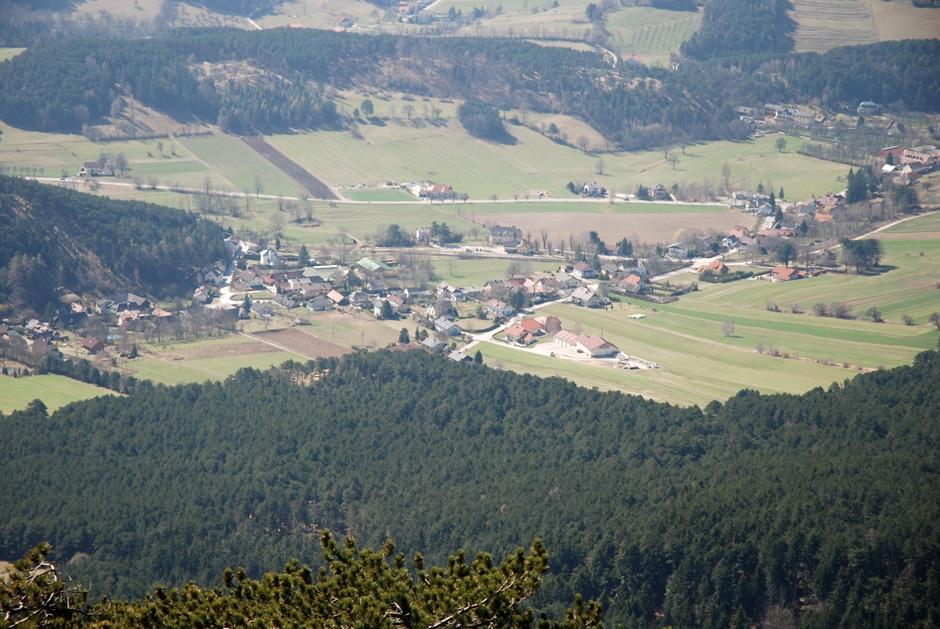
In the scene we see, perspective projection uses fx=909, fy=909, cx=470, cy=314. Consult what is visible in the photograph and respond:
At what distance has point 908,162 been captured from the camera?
145m

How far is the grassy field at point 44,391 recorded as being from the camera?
6850 centimetres

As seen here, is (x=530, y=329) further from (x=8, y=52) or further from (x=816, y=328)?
(x=8, y=52)

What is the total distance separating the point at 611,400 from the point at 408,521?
21.9 meters

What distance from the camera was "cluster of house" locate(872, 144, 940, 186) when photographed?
138875 mm

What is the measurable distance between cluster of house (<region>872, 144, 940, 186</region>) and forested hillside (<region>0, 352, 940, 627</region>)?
2986 inches

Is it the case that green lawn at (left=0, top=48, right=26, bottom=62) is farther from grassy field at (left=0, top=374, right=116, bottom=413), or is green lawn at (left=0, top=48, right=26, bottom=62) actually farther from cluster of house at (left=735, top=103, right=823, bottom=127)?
cluster of house at (left=735, top=103, right=823, bottom=127)

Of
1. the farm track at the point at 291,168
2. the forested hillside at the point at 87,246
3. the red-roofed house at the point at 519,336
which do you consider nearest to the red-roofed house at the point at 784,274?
the red-roofed house at the point at 519,336

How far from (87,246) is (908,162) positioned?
12215 centimetres

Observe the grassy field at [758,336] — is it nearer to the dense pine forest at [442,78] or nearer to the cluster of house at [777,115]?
the cluster of house at [777,115]

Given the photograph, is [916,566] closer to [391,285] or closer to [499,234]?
[391,285]

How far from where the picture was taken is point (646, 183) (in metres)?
146

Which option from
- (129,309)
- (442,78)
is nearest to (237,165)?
(129,309)

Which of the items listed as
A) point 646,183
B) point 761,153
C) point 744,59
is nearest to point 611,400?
point 646,183

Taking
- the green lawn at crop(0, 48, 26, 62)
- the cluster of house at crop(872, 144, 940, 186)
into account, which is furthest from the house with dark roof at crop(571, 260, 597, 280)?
the green lawn at crop(0, 48, 26, 62)
